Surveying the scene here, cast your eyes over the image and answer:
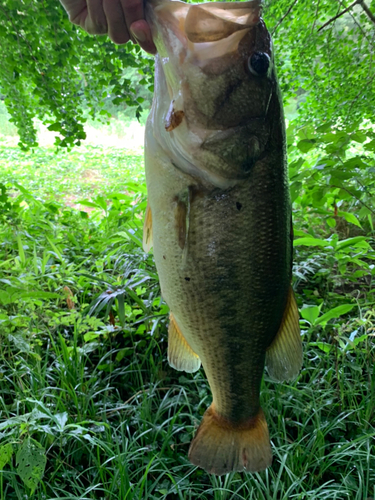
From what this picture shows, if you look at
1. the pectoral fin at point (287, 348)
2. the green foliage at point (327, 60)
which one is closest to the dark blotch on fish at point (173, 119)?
the pectoral fin at point (287, 348)

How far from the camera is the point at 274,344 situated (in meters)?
1.23

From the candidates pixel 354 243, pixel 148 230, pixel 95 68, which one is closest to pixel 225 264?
pixel 148 230

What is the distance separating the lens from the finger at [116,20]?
974mm

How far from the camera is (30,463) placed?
1.27m

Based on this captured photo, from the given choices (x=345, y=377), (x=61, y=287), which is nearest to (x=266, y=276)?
(x=345, y=377)

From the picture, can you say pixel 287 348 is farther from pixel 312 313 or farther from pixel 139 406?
pixel 139 406

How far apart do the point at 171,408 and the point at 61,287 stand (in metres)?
1.14

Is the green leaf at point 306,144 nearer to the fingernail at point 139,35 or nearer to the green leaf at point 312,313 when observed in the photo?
the green leaf at point 312,313

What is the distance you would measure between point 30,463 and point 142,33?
157cm

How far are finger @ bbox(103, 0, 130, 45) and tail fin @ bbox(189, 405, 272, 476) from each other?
4.43 feet

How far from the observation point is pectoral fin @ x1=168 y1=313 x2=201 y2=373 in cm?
128

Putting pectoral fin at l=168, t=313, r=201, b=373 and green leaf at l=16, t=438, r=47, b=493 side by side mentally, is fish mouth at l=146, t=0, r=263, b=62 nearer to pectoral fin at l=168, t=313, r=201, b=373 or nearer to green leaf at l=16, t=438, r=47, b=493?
pectoral fin at l=168, t=313, r=201, b=373

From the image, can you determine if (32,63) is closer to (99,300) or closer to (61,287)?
(61,287)

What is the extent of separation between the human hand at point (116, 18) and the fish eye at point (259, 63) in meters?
0.31
